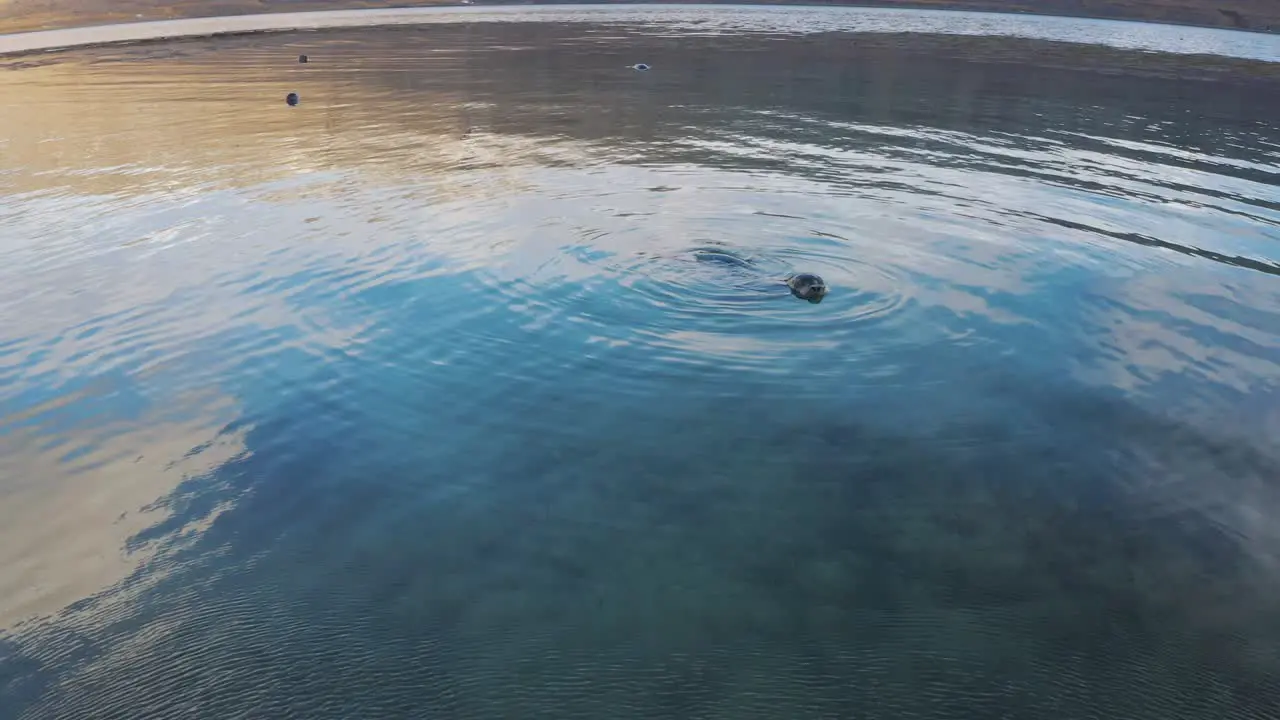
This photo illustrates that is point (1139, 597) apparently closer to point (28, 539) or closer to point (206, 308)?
point (28, 539)

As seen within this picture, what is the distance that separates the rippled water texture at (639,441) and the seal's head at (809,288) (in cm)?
24

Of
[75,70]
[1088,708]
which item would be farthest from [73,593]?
[75,70]

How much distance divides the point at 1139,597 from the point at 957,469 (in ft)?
9.29

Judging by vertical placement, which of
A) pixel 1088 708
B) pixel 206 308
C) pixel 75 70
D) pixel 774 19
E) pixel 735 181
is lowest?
pixel 1088 708

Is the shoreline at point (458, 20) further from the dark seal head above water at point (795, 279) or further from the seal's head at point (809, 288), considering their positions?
the seal's head at point (809, 288)

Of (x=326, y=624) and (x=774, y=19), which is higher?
(x=774, y=19)

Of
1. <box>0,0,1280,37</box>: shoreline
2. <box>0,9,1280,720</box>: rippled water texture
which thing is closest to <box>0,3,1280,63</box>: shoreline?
<box>0,0,1280,37</box>: shoreline

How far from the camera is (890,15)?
358 ft

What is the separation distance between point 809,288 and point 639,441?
5.77m

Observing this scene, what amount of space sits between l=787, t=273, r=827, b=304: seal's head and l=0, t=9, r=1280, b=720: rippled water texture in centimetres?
24

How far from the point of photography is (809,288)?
52.6ft

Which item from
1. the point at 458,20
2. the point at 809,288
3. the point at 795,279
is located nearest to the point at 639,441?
the point at 809,288

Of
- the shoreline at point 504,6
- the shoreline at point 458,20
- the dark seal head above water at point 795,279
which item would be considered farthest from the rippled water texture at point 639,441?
the shoreline at point 504,6

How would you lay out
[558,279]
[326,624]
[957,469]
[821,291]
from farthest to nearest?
[558,279] < [821,291] < [957,469] < [326,624]
